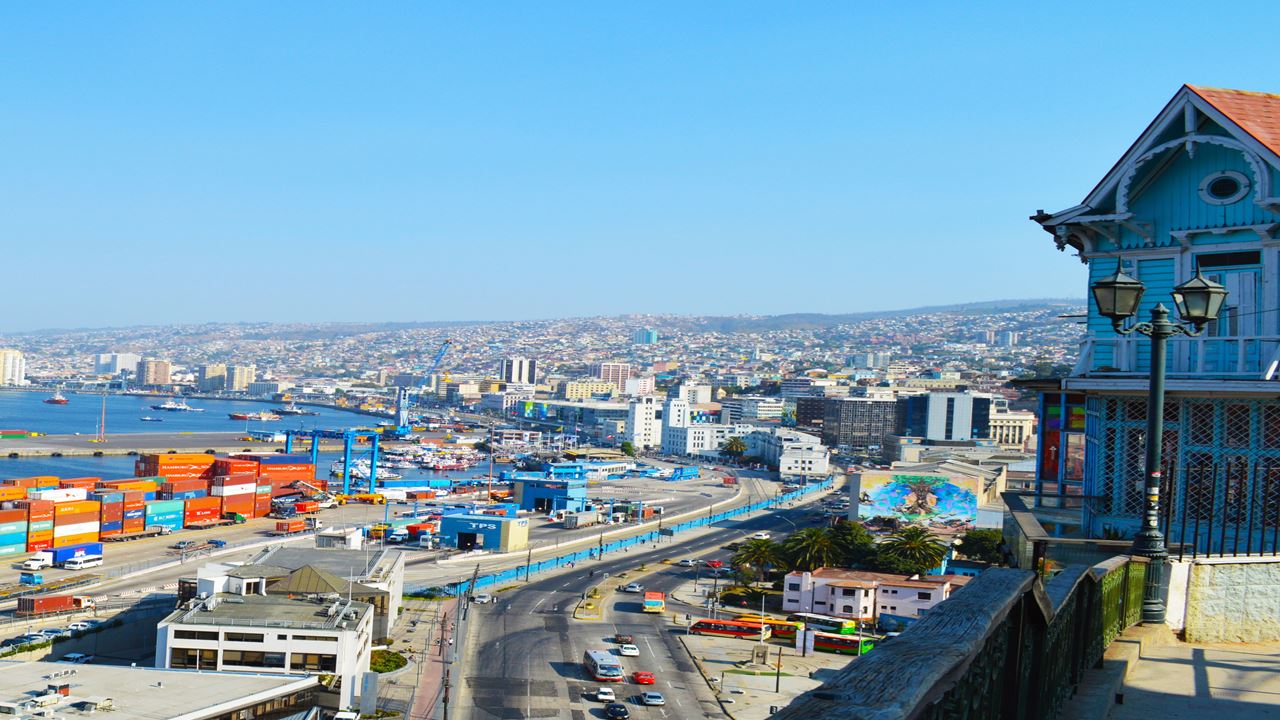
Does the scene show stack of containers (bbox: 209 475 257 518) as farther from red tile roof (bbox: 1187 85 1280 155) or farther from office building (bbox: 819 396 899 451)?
office building (bbox: 819 396 899 451)

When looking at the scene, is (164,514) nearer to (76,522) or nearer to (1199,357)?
(76,522)

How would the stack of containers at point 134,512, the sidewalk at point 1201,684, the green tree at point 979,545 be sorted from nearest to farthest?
the sidewalk at point 1201,684, the green tree at point 979,545, the stack of containers at point 134,512

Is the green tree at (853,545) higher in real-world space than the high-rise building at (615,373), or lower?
lower

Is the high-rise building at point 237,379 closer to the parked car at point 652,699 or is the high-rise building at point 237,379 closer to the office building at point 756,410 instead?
the office building at point 756,410

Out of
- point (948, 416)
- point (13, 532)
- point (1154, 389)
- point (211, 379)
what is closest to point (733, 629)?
point (13, 532)

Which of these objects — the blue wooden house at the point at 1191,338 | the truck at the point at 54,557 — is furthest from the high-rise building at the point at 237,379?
the blue wooden house at the point at 1191,338
